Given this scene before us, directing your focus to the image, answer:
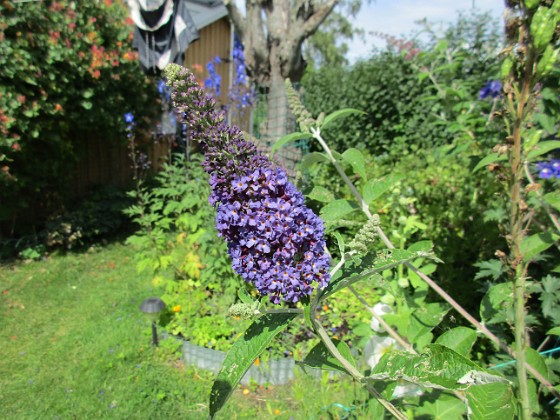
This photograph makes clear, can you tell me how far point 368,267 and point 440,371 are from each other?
0.27 meters

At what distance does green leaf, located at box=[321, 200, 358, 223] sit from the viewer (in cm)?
136

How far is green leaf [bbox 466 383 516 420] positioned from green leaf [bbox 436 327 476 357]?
16.8 inches

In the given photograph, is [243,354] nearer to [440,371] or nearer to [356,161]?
[440,371]

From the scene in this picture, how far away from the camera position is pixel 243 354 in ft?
2.96

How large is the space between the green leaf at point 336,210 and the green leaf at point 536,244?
0.55 metres

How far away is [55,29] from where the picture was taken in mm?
4789

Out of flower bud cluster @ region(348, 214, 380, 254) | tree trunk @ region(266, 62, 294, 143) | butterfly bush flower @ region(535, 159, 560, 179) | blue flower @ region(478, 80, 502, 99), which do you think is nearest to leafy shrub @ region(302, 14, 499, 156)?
tree trunk @ region(266, 62, 294, 143)

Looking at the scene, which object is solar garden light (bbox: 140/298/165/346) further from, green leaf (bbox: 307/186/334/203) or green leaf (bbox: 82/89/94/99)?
green leaf (bbox: 82/89/94/99)

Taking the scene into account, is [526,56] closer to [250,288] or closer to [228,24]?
[250,288]

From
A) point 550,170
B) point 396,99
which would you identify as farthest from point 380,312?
point 396,99

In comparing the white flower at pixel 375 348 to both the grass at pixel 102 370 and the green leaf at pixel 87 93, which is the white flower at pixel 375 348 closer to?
the grass at pixel 102 370

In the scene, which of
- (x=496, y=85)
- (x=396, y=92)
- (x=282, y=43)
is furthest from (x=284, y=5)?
(x=496, y=85)

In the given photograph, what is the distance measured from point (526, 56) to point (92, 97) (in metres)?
5.67

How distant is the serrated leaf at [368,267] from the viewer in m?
0.93
